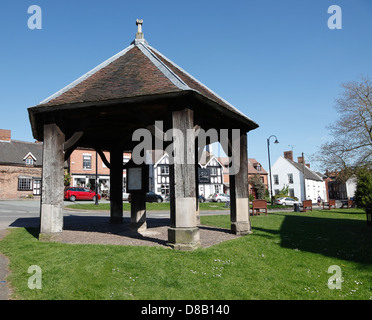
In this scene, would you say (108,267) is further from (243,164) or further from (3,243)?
(243,164)

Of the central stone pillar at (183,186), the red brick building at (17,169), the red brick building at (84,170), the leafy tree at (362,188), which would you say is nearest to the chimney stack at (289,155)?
the red brick building at (84,170)

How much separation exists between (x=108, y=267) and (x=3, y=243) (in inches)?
165

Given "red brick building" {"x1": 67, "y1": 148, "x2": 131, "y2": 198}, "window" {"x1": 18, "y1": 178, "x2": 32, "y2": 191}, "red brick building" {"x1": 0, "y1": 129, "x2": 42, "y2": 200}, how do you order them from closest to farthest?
"red brick building" {"x1": 0, "y1": 129, "x2": 42, "y2": 200}
"window" {"x1": 18, "y1": 178, "x2": 32, "y2": 191}
"red brick building" {"x1": 67, "y1": 148, "x2": 131, "y2": 198}

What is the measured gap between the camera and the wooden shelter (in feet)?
23.2

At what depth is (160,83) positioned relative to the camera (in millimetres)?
7578

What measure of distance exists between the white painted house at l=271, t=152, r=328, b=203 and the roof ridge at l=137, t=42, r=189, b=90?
4896cm

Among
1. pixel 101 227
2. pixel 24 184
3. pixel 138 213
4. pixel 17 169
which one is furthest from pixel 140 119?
pixel 24 184

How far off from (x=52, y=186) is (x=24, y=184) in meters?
36.3

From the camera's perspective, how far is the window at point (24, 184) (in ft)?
128

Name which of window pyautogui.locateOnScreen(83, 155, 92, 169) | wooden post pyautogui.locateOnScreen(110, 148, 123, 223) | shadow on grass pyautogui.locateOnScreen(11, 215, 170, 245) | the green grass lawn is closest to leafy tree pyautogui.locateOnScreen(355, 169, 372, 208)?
the green grass lawn

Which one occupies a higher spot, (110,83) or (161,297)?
(110,83)

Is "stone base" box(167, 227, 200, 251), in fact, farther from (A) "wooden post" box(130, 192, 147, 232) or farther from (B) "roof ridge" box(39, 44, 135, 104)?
(B) "roof ridge" box(39, 44, 135, 104)

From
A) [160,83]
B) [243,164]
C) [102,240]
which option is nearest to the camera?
[160,83]

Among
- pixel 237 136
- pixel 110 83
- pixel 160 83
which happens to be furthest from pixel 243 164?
pixel 110 83
